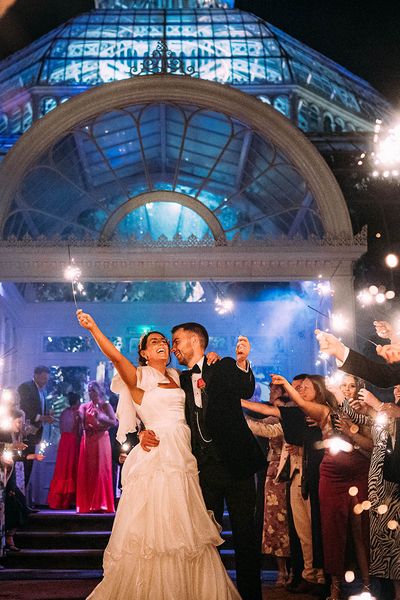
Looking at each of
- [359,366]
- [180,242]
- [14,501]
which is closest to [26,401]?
[14,501]

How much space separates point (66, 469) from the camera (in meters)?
9.27

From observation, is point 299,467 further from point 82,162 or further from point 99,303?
point 99,303

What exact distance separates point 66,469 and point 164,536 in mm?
5601

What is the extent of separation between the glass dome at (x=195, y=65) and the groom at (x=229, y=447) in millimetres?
7195

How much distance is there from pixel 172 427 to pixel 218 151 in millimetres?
6600

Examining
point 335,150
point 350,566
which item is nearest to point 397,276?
point 335,150

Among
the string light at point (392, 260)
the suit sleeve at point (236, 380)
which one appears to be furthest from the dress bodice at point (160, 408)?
the string light at point (392, 260)

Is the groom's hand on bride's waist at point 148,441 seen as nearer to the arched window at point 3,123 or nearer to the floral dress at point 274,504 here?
the floral dress at point 274,504

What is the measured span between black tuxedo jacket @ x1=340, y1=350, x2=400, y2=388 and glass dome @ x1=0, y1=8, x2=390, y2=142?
7853 millimetres

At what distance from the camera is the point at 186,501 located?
4.11m

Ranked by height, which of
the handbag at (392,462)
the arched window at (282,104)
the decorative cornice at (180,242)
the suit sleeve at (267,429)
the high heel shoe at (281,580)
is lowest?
the high heel shoe at (281,580)

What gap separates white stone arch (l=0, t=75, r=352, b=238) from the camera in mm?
8984

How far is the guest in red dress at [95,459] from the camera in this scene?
868cm

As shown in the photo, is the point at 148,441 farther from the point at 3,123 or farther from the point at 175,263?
the point at 3,123
